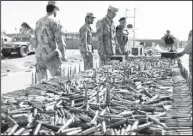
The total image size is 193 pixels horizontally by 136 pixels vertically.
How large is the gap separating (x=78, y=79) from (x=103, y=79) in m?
0.52

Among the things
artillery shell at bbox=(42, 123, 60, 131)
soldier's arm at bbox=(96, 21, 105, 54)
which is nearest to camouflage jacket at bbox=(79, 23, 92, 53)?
soldier's arm at bbox=(96, 21, 105, 54)

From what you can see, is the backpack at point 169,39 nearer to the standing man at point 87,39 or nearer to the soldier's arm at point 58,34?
the standing man at point 87,39

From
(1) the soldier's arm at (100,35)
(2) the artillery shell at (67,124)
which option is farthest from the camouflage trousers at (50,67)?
(2) the artillery shell at (67,124)

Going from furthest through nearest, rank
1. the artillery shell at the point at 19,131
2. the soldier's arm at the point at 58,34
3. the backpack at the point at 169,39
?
the backpack at the point at 169,39 → the soldier's arm at the point at 58,34 → the artillery shell at the point at 19,131

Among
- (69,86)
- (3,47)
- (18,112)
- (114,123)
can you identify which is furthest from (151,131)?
(3,47)

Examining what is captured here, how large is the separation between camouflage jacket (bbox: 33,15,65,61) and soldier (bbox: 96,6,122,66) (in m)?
3.43

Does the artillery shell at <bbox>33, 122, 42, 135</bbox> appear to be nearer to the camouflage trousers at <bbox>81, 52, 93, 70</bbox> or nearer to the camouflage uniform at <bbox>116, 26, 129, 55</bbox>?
the camouflage trousers at <bbox>81, 52, 93, 70</bbox>

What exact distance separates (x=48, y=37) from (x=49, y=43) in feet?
0.52

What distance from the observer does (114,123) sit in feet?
11.0

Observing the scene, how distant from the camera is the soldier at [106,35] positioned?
34.8 feet

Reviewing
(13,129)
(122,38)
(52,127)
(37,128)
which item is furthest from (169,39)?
(13,129)

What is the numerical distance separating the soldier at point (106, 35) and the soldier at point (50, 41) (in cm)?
343

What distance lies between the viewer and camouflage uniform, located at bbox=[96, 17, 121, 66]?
10.7 meters

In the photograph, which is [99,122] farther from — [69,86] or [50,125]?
[69,86]
